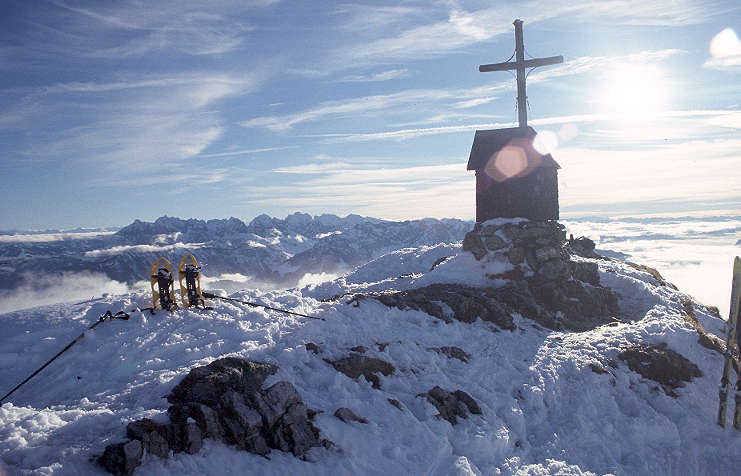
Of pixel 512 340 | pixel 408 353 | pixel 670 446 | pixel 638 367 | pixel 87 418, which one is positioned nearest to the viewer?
pixel 87 418

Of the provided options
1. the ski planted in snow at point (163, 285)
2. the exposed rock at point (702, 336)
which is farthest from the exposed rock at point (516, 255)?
the ski planted in snow at point (163, 285)

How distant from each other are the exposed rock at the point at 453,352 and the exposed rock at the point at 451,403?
2.63 m

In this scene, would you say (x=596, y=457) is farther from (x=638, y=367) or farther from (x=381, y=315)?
(x=381, y=315)

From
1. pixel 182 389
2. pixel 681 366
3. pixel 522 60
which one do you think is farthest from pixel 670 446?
pixel 522 60

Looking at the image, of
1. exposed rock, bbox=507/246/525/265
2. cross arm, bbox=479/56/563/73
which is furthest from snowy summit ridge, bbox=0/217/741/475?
cross arm, bbox=479/56/563/73

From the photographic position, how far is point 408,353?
14750 mm

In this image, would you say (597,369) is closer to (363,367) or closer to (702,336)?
(702,336)

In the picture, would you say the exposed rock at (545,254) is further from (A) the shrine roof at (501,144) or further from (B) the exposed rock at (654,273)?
(B) the exposed rock at (654,273)

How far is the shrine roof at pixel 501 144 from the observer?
1040 inches

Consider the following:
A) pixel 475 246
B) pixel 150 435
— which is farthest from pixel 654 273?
pixel 150 435

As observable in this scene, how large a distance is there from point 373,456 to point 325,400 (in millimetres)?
1925

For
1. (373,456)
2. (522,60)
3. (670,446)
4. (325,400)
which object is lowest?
(670,446)

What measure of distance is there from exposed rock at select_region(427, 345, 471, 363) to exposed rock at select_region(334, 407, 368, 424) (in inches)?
218

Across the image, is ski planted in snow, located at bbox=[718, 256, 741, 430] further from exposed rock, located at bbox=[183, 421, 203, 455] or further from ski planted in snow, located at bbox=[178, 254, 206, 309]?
ski planted in snow, located at bbox=[178, 254, 206, 309]
